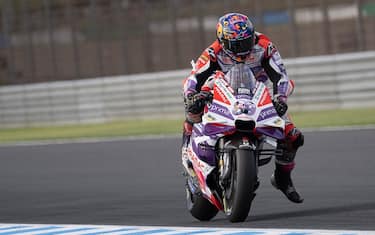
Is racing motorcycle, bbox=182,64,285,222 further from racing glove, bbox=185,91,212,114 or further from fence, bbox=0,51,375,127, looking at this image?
fence, bbox=0,51,375,127

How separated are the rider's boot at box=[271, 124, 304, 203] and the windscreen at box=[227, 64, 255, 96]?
0.50m

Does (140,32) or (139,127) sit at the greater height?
(140,32)

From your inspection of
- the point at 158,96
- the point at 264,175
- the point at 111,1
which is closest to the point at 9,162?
the point at 264,175

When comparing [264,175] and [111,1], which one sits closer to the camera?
[264,175]

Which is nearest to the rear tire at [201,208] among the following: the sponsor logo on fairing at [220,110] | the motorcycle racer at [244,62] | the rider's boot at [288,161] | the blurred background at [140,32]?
the motorcycle racer at [244,62]

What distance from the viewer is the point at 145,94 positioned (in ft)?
86.6

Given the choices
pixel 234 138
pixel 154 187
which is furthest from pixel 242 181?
pixel 154 187

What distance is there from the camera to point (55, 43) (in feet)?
97.2

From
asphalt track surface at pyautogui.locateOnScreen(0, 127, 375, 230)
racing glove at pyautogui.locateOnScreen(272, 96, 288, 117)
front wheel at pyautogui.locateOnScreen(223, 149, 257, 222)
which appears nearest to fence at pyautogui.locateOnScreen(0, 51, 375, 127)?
asphalt track surface at pyautogui.locateOnScreen(0, 127, 375, 230)

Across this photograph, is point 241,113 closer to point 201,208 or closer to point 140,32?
point 201,208

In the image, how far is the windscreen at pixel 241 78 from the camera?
8.23 meters

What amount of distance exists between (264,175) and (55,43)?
1778 centimetres

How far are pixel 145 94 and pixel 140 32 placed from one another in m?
2.10

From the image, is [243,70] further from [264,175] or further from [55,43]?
[55,43]
